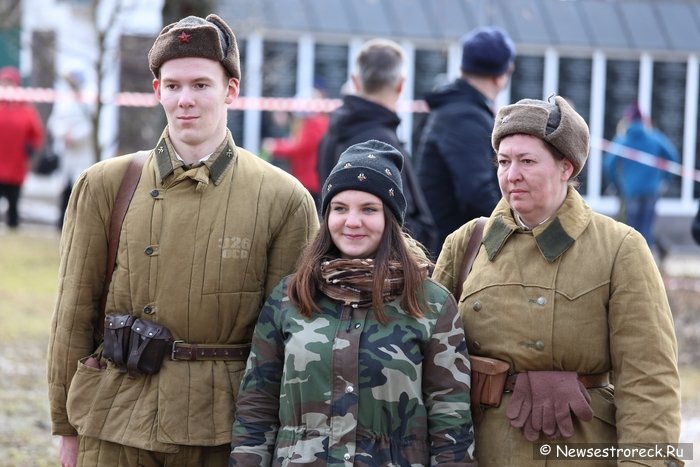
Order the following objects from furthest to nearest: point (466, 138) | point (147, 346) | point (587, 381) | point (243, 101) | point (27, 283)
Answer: point (243, 101), point (27, 283), point (466, 138), point (147, 346), point (587, 381)

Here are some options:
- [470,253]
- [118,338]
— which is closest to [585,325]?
[470,253]

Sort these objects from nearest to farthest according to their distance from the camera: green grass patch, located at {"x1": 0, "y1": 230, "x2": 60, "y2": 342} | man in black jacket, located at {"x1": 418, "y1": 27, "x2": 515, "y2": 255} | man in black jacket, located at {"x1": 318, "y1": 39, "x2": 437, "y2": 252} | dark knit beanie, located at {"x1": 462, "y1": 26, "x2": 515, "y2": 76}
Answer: man in black jacket, located at {"x1": 418, "y1": 27, "x2": 515, "y2": 255} < dark knit beanie, located at {"x1": 462, "y1": 26, "x2": 515, "y2": 76} < man in black jacket, located at {"x1": 318, "y1": 39, "x2": 437, "y2": 252} < green grass patch, located at {"x1": 0, "y1": 230, "x2": 60, "y2": 342}

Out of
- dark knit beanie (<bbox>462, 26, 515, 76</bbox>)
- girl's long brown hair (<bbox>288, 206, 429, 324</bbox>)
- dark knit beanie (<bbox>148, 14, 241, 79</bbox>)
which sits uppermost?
dark knit beanie (<bbox>462, 26, 515, 76</bbox>)

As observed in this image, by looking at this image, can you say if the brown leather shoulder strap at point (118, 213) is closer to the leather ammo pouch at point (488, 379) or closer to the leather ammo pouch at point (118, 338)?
the leather ammo pouch at point (118, 338)

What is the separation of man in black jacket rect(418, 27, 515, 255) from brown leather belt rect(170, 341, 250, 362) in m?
2.22

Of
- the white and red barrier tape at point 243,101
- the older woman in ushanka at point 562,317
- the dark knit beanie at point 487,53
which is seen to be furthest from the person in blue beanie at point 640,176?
the older woman in ushanka at point 562,317

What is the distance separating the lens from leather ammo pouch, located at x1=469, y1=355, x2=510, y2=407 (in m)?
3.51

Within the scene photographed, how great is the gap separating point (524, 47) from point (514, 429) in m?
18.4

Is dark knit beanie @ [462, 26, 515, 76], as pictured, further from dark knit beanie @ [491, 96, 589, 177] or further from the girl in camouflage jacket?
the girl in camouflage jacket

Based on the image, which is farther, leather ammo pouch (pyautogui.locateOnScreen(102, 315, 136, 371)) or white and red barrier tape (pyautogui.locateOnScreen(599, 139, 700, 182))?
white and red barrier tape (pyautogui.locateOnScreen(599, 139, 700, 182))

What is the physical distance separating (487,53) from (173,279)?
2745 millimetres

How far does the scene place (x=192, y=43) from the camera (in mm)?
→ 3719

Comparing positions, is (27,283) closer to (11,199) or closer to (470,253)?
(11,199)

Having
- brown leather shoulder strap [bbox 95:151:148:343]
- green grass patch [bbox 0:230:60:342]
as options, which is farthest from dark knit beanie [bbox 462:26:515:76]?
green grass patch [bbox 0:230:60:342]
